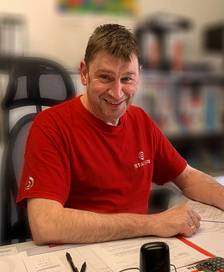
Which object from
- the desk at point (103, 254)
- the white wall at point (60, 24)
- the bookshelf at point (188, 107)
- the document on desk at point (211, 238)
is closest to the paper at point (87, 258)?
the desk at point (103, 254)

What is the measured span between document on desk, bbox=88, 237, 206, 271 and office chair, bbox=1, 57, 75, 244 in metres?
0.41

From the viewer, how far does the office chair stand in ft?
4.05

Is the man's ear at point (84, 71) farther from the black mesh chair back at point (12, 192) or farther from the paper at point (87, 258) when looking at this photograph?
the paper at point (87, 258)

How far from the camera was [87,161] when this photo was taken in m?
1.11

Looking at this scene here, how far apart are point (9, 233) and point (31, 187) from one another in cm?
34

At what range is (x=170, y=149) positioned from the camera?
135cm

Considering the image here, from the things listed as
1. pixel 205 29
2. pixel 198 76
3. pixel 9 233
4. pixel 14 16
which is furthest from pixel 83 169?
pixel 205 29

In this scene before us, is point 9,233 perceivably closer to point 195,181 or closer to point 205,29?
point 195,181

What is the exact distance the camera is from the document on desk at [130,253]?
81 cm

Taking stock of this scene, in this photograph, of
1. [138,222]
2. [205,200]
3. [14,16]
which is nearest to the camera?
[138,222]

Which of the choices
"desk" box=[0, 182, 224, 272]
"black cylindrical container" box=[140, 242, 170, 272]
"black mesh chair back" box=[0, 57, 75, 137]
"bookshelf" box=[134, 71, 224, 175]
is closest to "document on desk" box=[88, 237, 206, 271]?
"desk" box=[0, 182, 224, 272]

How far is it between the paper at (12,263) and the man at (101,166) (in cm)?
9

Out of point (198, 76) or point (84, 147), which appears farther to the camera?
point (198, 76)

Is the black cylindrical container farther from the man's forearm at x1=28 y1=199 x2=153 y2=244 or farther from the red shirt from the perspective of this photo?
the red shirt
